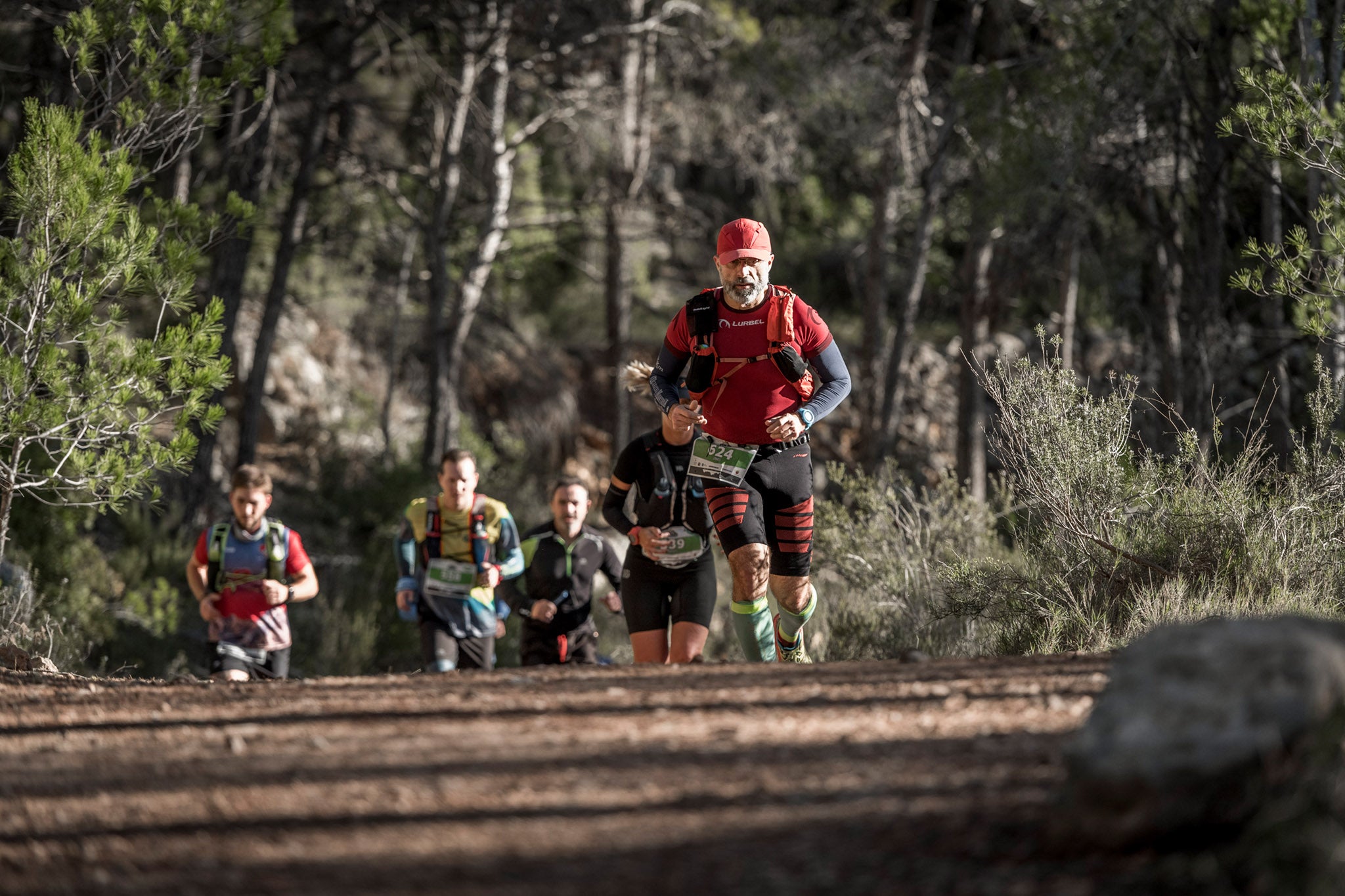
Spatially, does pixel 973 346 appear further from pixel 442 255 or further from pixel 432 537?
pixel 432 537

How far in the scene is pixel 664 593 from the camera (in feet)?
22.8

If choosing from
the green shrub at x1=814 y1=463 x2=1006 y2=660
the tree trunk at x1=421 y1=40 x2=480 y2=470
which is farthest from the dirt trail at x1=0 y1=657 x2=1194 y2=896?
the tree trunk at x1=421 y1=40 x2=480 y2=470

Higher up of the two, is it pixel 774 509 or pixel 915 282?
pixel 915 282

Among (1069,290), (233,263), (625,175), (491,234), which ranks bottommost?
(233,263)

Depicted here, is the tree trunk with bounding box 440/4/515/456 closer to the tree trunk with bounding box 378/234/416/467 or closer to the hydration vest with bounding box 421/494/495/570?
the tree trunk with bounding box 378/234/416/467

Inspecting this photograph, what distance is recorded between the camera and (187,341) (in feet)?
23.2

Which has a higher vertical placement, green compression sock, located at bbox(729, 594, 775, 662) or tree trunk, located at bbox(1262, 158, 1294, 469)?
tree trunk, located at bbox(1262, 158, 1294, 469)

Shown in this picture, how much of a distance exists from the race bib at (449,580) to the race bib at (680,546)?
4.04 feet

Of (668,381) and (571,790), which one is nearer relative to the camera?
(571,790)

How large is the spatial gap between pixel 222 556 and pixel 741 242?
3.44 meters

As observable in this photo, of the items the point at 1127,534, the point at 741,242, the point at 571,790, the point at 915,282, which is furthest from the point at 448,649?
the point at 915,282

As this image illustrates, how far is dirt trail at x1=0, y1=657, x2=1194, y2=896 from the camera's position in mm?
2717

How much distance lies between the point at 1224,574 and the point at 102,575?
926 centimetres

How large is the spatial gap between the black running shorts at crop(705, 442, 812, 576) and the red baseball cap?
0.94 meters
